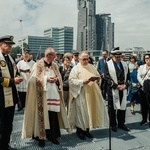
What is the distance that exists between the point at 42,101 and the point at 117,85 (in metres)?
1.89

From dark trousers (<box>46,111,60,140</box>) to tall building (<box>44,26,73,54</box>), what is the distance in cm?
11034

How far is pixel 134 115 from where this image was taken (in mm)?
6867

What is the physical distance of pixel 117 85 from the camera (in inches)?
215

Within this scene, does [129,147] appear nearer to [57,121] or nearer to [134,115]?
[57,121]

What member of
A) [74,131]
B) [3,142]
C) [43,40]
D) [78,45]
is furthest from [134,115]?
[78,45]

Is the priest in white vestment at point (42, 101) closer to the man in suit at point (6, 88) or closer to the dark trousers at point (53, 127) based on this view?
the dark trousers at point (53, 127)

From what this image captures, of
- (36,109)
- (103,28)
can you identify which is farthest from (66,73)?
(103,28)

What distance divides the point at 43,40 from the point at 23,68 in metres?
97.8

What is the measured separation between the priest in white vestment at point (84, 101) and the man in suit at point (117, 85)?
1.62 feet

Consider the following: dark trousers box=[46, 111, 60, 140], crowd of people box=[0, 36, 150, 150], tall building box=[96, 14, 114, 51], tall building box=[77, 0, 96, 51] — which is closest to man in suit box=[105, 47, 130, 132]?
crowd of people box=[0, 36, 150, 150]

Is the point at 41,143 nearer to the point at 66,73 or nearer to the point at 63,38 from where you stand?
the point at 66,73

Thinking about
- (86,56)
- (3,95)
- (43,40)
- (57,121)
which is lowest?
(57,121)

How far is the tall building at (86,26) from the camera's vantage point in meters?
114

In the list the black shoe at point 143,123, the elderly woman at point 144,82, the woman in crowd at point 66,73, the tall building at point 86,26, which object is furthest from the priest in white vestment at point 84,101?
the tall building at point 86,26
